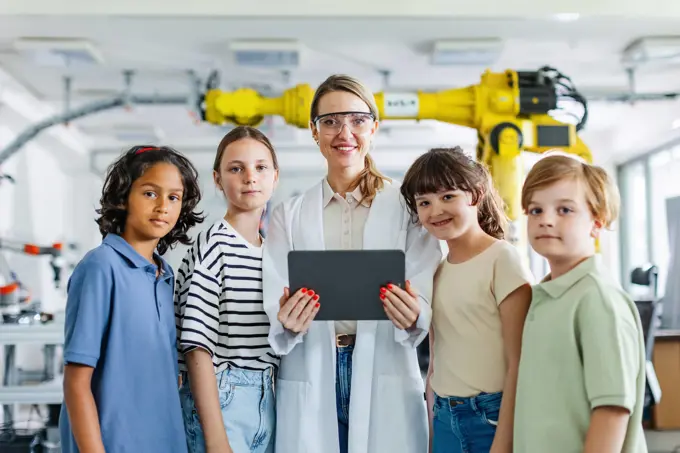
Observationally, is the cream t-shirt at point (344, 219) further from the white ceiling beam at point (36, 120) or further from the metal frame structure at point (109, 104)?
the white ceiling beam at point (36, 120)

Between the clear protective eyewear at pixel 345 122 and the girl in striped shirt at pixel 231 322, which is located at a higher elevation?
the clear protective eyewear at pixel 345 122

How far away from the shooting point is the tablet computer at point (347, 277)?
1.32 m

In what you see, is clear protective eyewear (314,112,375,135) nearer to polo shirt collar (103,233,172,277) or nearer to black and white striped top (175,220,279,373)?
black and white striped top (175,220,279,373)

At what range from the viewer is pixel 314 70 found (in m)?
5.46

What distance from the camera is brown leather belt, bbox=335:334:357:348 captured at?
59.1 inches

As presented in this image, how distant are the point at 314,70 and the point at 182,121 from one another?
2.38 metres

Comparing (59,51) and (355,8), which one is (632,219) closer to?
(355,8)

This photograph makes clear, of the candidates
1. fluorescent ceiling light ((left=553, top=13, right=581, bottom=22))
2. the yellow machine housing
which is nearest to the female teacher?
the yellow machine housing

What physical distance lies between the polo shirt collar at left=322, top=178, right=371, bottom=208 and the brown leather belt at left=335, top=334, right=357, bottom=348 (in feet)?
1.06

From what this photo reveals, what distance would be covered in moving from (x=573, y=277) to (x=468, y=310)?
9.9 inches

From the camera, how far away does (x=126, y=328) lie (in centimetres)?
132

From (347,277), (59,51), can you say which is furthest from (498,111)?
(59,51)

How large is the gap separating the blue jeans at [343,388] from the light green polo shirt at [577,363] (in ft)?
1.36

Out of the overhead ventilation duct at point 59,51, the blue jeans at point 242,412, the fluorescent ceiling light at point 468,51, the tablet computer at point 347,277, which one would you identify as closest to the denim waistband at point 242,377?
the blue jeans at point 242,412
